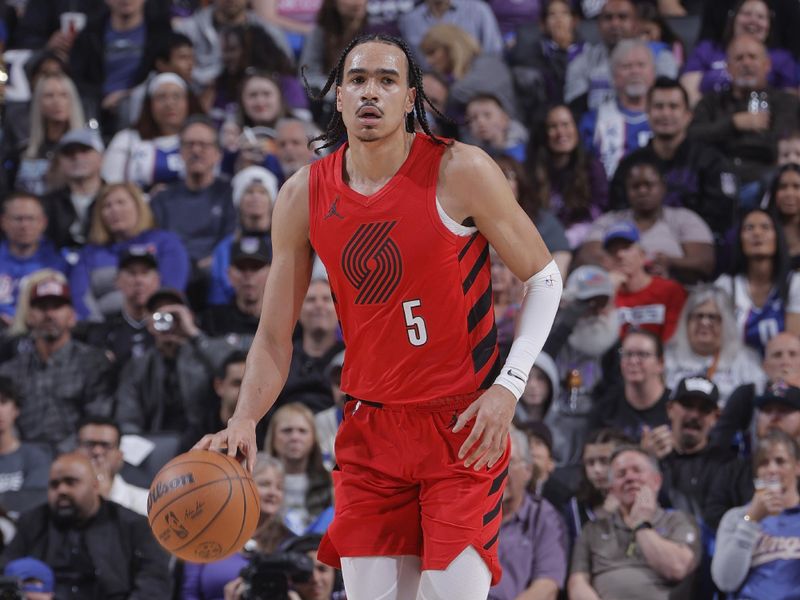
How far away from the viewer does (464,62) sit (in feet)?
40.0

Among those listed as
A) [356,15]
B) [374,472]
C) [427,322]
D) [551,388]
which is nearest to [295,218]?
[427,322]

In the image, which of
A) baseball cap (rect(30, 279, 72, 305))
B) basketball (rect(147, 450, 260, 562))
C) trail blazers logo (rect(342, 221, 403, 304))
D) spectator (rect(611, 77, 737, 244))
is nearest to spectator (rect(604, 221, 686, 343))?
spectator (rect(611, 77, 737, 244))

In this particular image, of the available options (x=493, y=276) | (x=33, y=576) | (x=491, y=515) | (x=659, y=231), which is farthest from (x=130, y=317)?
(x=491, y=515)

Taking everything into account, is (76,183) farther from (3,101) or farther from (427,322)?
(427,322)

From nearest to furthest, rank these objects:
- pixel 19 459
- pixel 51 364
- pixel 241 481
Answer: pixel 241 481
pixel 19 459
pixel 51 364

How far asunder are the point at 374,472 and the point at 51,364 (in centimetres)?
524

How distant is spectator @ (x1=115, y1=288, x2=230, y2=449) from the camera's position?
360 inches

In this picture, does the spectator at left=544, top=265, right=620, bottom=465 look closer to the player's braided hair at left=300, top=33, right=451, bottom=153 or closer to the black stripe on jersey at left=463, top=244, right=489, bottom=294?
the player's braided hair at left=300, top=33, right=451, bottom=153

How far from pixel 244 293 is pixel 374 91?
5389 millimetres

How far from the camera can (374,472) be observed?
462 centimetres

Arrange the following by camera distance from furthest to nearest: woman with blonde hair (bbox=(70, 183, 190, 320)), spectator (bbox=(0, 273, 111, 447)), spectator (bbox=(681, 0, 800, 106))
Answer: spectator (bbox=(681, 0, 800, 106)) → woman with blonde hair (bbox=(70, 183, 190, 320)) → spectator (bbox=(0, 273, 111, 447))

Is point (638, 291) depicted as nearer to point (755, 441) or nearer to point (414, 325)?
point (755, 441)

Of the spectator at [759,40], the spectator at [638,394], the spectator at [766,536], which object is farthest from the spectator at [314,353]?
the spectator at [759,40]

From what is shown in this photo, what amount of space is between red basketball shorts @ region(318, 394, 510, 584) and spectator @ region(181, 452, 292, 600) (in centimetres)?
301
